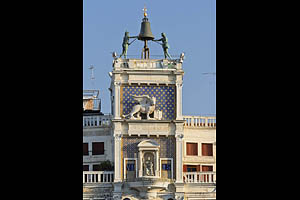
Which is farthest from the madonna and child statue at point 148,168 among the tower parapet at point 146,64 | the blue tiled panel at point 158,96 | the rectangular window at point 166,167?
the tower parapet at point 146,64

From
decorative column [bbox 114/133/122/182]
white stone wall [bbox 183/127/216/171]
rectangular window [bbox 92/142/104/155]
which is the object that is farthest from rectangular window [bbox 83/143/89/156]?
white stone wall [bbox 183/127/216/171]

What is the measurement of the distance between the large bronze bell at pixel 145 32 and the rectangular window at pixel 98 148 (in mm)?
6985

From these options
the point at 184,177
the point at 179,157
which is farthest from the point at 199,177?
the point at 179,157

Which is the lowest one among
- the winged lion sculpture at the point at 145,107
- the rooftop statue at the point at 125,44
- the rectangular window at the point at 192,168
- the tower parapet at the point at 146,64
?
the rectangular window at the point at 192,168

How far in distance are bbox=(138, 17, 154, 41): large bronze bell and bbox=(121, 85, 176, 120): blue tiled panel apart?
4395mm

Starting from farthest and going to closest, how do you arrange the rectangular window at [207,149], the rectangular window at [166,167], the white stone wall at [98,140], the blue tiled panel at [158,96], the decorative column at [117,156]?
1. the rectangular window at [207,149]
2. the white stone wall at [98,140]
3. the blue tiled panel at [158,96]
4. the rectangular window at [166,167]
5. the decorative column at [117,156]

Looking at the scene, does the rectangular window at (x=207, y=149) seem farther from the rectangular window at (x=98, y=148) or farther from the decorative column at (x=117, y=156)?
the rectangular window at (x=98, y=148)

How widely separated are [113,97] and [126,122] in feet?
7.91

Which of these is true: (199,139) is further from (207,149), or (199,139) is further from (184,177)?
(184,177)

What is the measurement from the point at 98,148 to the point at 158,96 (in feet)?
17.5

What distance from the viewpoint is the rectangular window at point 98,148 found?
54031 mm

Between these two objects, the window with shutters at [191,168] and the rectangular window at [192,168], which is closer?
the window with shutters at [191,168]
